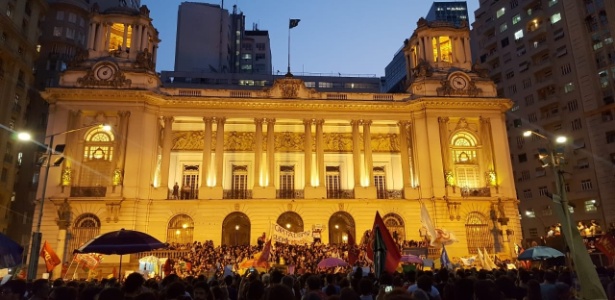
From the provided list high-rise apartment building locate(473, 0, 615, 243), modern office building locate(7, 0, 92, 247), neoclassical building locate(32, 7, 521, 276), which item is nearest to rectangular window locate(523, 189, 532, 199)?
high-rise apartment building locate(473, 0, 615, 243)

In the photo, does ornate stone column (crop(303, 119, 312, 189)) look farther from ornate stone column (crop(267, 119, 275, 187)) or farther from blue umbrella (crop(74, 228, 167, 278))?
blue umbrella (crop(74, 228, 167, 278))

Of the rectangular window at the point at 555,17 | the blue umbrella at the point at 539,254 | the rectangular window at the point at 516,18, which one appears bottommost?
the blue umbrella at the point at 539,254

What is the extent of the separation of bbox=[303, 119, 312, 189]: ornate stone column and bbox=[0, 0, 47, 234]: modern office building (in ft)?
92.1

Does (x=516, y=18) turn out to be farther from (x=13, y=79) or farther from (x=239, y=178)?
(x=13, y=79)

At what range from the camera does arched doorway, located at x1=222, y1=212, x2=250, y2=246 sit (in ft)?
118

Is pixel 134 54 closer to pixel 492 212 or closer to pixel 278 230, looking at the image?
pixel 278 230

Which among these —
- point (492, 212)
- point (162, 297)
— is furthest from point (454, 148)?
point (162, 297)

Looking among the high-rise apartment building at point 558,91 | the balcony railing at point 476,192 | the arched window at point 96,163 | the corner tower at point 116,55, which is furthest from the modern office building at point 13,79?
the high-rise apartment building at point 558,91

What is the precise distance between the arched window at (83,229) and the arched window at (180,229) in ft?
16.9

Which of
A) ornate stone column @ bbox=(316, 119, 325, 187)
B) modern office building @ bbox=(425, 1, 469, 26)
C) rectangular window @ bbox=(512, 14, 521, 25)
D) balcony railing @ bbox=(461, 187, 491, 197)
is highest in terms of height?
modern office building @ bbox=(425, 1, 469, 26)

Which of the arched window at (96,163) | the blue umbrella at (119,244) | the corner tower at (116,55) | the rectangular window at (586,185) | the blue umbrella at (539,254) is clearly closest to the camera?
the blue umbrella at (119,244)

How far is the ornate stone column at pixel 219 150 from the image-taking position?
3676 cm

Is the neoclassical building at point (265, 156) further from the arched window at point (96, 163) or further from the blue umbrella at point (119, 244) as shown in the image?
the blue umbrella at point (119, 244)

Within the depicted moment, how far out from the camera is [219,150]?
37.7 meters
